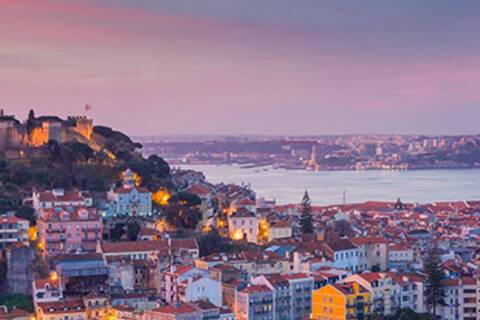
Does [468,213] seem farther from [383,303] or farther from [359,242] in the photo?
[383,303]

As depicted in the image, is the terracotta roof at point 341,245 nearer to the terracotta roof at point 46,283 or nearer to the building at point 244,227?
the building at point 244,227

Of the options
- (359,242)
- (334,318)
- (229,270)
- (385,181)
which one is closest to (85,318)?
(229,270)

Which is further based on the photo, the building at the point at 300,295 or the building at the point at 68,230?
the building at the point at 68,230

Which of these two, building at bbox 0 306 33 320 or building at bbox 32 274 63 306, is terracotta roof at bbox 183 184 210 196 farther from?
building at bbox 0 306 33 320

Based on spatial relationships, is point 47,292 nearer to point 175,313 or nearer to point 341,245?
point 175,313

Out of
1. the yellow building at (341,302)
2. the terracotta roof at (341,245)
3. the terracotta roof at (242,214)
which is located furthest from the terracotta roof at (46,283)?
the terracotta roof at (242,214)

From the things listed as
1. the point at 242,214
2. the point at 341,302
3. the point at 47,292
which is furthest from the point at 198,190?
the point at 47,292

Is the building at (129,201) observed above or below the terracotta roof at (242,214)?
above
